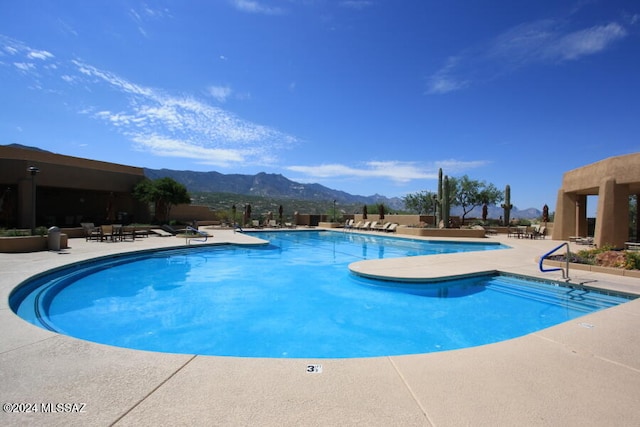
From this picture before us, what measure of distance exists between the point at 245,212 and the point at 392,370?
21.5 m

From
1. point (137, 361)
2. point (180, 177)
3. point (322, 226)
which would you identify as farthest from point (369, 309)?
point (180, 177)

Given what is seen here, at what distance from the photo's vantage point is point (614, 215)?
11438mm

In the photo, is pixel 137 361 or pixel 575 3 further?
pixel 575 3

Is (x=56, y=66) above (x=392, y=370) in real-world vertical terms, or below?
above

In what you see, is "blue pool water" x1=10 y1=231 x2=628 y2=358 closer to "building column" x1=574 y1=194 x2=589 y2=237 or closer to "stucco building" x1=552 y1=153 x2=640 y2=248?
"stucco building" x1=552 y1=153 x2=640 y2=248

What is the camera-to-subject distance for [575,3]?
991cm

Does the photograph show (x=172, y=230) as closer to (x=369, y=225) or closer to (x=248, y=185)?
(x=369, y=225)

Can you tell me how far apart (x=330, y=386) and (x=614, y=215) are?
1424 cm

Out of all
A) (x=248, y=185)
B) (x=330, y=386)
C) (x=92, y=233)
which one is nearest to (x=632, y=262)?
(x=330, y=386)

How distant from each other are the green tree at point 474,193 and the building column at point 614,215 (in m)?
25.0

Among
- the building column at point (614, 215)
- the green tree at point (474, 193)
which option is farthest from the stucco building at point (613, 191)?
the green tree at point (474, 193)

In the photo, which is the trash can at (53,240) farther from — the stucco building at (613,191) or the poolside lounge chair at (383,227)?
the stucco building at (613,191)

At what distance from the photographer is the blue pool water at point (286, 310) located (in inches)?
180

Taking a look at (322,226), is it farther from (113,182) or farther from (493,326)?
(493,326)
